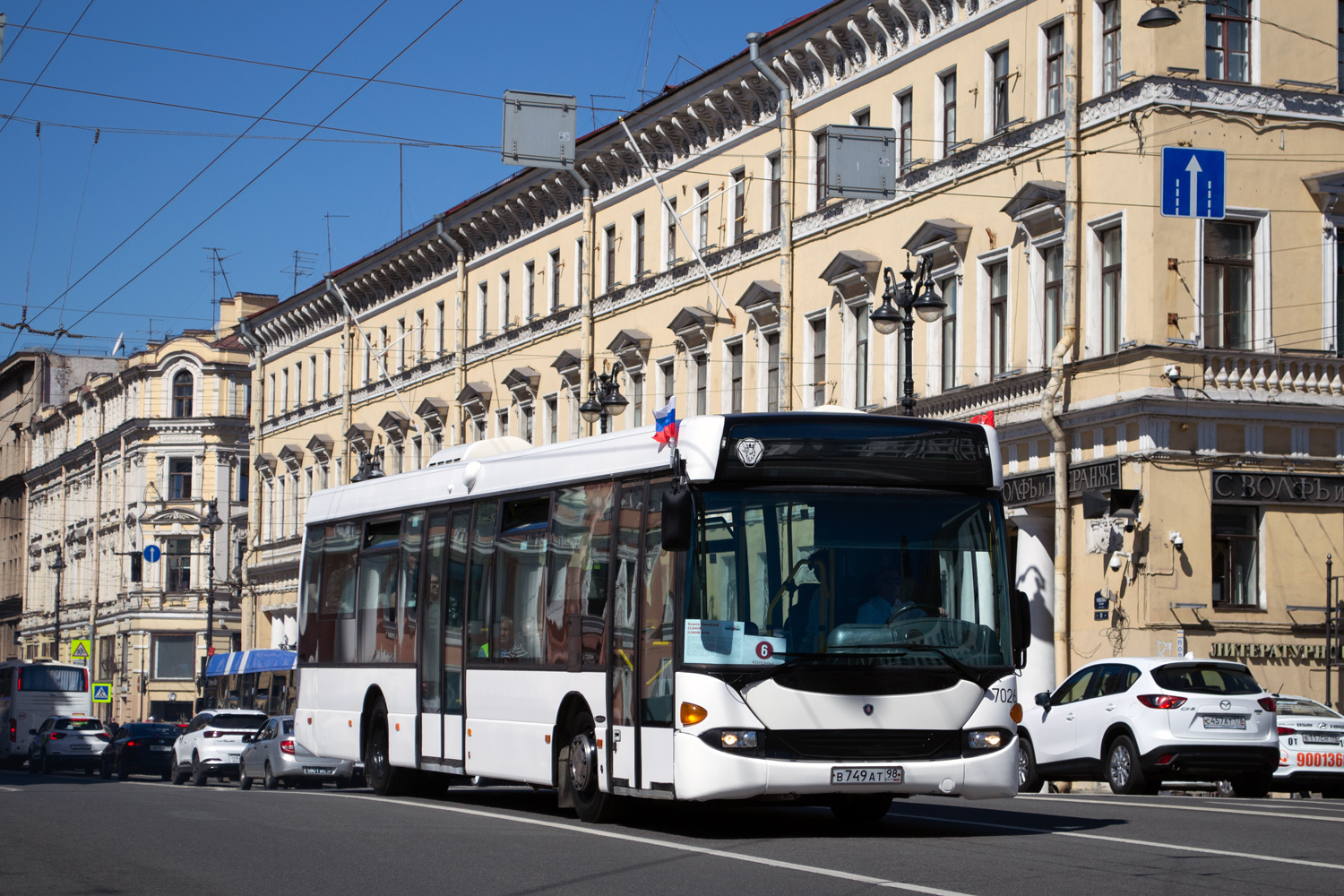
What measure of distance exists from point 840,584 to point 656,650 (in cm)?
151

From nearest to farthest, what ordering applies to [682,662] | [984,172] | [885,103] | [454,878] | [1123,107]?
[454,878], [682,662], [1123,107], [984,172], [885,103]

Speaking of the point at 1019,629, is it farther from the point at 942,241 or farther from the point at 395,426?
the point at 395,426

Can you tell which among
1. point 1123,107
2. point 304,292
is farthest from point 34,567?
point 1123,107

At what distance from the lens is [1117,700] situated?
21594 mm

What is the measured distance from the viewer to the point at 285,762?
30.4 meters

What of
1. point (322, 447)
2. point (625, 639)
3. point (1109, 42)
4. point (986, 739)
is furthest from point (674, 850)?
point (322, 447)

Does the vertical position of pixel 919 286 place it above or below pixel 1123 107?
below

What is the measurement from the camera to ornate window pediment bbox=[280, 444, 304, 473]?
6850cm

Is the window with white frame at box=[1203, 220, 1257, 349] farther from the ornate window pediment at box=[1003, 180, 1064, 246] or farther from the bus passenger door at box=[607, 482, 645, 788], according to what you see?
the bus passenger door at box=[607, 482, 645, 788]

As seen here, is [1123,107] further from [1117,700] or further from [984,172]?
[1117,700]

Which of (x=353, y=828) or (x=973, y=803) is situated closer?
(x=353, y=828)

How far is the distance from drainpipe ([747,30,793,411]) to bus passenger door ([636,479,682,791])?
2378 cm

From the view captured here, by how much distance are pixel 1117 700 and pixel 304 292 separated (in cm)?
4983

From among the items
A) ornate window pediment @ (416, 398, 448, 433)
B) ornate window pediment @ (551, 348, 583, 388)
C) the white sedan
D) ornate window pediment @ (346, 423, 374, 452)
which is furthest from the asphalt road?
ornate window pediment @ (346, 423, 374, 452)
